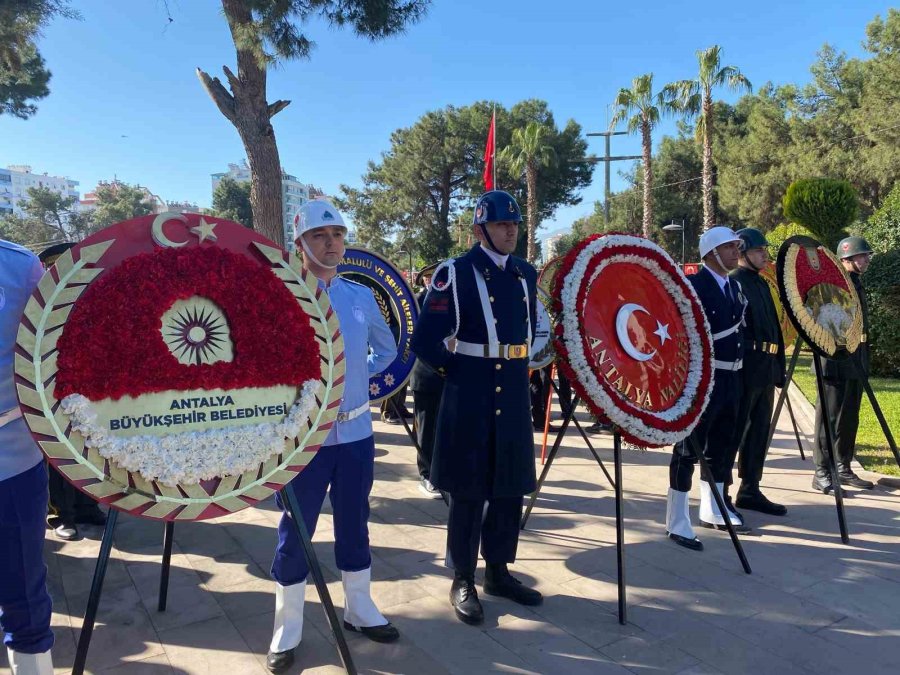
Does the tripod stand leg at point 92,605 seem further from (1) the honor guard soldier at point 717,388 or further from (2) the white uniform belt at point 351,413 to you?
(1) the honor guard soldier at point 717,388

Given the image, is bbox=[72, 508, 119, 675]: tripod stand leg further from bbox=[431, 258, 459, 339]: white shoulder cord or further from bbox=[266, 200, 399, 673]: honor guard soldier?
bbox=[431, 258, 459, 339]: white shoulder cord

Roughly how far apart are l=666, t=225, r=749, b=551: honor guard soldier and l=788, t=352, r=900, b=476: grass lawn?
8.26 feet

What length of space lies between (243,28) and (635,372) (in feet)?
26.7

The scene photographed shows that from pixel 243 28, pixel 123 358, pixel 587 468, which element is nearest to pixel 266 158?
pixel 243 28

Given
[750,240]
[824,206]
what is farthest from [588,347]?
[824,206]

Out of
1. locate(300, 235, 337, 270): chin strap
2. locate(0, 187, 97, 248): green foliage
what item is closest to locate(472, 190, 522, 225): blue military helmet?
locate(300, 235, 337, 270): chin strap

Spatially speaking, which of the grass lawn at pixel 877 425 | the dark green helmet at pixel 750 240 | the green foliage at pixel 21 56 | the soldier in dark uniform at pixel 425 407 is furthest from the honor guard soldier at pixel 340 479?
the green foliage at pixel 21 56

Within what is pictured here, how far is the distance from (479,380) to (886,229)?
12.8 meters

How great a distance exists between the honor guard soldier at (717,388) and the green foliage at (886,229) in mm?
9819

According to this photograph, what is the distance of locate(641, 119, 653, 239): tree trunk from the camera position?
27.6 metres

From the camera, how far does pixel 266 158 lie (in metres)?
9.17

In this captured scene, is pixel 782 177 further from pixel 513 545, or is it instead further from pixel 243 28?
pixel 513 545

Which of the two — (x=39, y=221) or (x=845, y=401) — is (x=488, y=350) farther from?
(x=39, y=221)

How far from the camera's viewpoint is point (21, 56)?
534 inches
